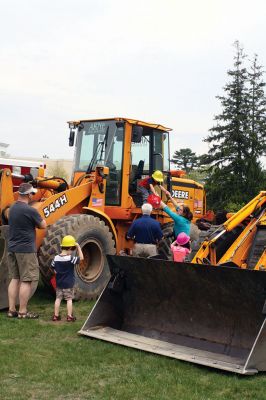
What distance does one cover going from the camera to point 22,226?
746 cm

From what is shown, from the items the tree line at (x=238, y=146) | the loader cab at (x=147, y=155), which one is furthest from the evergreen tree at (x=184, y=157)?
the loader cab at (x=147, y=155)

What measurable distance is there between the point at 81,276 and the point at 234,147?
66.8 feet

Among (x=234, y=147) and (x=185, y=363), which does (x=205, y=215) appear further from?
(x=234, y=147)

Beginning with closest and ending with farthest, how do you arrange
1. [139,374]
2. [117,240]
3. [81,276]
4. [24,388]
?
[24,388]
[139,374]
[81,276]
[117,240]

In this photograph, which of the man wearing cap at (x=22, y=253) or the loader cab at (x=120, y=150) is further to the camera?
the loader cab at (x=120, y=150)

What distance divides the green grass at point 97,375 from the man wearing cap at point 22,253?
860 millimetres

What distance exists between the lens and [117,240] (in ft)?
33.3

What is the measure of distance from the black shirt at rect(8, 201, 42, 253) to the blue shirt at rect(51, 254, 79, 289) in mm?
402

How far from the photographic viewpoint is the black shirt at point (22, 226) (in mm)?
7438

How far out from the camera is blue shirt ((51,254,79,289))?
737cm

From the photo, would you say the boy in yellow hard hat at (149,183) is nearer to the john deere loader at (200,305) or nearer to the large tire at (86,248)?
the large tire at (86,248)

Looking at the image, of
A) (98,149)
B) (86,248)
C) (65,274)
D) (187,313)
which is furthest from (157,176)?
(187,313)

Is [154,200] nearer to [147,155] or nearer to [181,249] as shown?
[147,155]

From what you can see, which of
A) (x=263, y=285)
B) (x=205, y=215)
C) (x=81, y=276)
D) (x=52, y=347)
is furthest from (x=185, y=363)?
(x=205, y=215)
